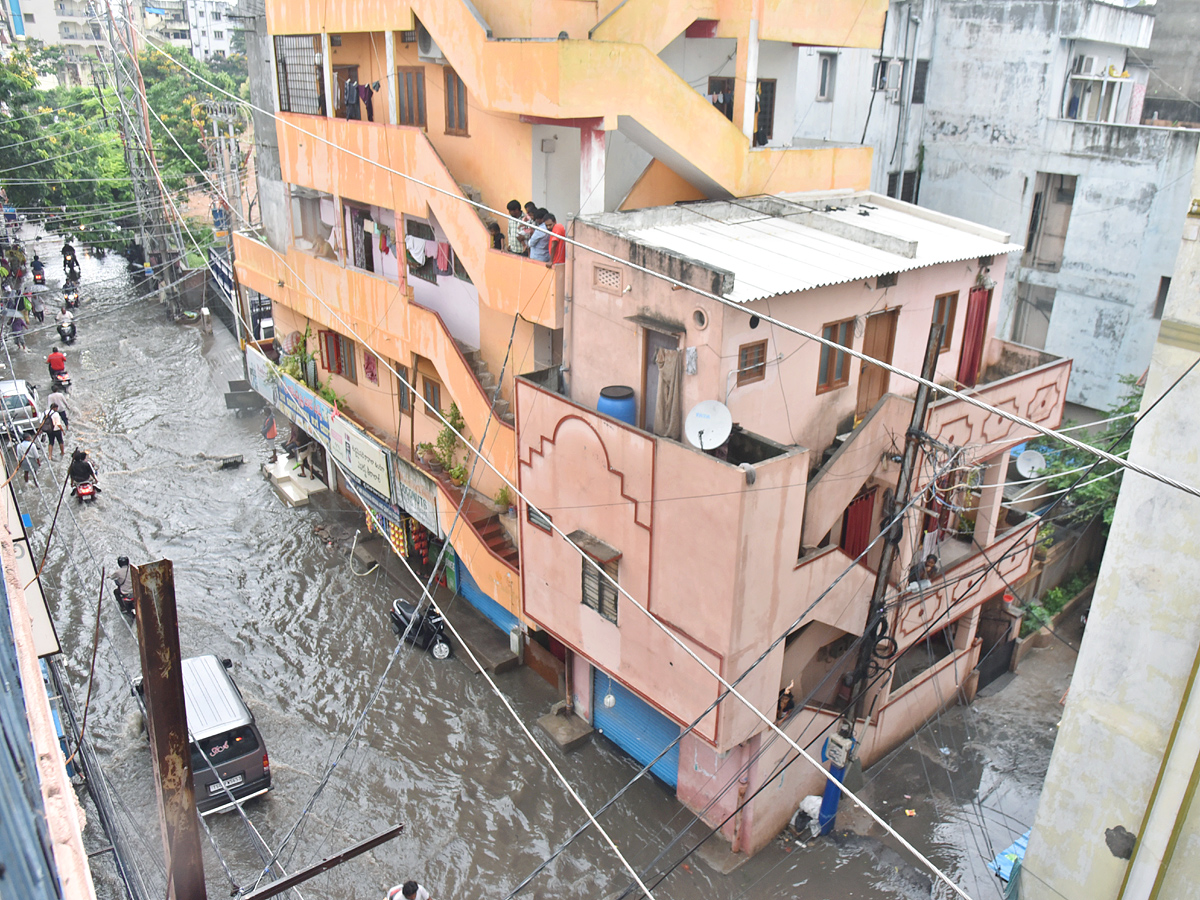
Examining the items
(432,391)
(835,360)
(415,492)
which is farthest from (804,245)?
(415,492)

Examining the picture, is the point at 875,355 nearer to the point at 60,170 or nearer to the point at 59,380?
the point at 59,380

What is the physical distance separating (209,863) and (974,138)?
87.8 feet

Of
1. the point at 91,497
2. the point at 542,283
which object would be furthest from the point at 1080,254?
the point at 91,497

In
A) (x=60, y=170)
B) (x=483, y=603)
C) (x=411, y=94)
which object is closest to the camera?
(x=411, y=94)

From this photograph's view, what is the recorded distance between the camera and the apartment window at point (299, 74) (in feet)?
68.5

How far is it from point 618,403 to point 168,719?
28.5 ft

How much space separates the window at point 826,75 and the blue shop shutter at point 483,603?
1621cm

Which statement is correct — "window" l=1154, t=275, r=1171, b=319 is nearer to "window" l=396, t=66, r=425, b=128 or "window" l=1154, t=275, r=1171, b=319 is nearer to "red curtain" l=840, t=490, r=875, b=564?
"red curtain" l=840, t=490, r=875, b=564

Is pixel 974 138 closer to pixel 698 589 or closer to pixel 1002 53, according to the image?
pixel 1002 53

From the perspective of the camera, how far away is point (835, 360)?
589 inches

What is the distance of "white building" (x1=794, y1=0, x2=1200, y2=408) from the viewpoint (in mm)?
24391

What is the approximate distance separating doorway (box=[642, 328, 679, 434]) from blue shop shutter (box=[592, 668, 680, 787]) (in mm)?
4927

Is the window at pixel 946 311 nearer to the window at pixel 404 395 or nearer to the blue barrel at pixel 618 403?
the blue barrel at pixel 618 403

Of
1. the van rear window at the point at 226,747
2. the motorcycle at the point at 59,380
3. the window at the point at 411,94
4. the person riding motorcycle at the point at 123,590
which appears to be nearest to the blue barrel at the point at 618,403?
the van rear window at the point at 226,747
